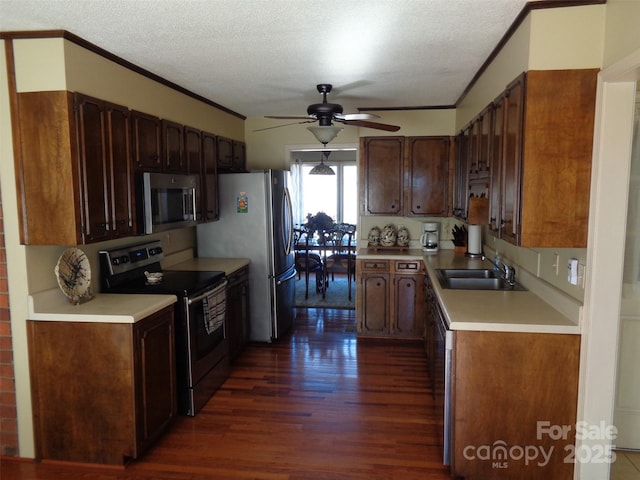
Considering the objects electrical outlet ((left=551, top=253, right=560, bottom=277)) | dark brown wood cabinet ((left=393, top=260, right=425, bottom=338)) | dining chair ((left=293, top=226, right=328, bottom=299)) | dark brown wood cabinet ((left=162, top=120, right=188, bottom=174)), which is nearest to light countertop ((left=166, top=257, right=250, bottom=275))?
dark brown wood cabinet ((left=162, top=120, right=188, bottom=174))

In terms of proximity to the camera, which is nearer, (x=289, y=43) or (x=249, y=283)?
(x=289, y=43)

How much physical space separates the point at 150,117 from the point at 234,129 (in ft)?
6.32

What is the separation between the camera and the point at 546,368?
2287 mm

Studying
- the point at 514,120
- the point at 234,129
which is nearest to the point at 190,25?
the point at 514,120

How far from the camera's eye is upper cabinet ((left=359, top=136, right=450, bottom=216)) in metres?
4.75

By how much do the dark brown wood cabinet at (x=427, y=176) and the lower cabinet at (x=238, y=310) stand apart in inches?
73.8

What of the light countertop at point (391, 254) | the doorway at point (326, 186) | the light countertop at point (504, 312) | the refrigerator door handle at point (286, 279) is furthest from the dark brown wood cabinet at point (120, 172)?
the doorway at point (326, 186)

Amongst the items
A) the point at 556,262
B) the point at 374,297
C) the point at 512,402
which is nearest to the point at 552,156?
the point at 556,262

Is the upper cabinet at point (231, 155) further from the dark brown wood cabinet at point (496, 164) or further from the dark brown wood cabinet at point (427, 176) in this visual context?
the dark brown wood cabinet at point (496, 164)

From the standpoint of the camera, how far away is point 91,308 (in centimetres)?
263

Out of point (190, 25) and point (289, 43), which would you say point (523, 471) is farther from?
point (190, 25)

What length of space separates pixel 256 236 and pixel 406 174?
1686 millimetres

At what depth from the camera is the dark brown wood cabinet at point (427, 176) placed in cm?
474

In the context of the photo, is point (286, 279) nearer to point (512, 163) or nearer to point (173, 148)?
point (173, 148)
